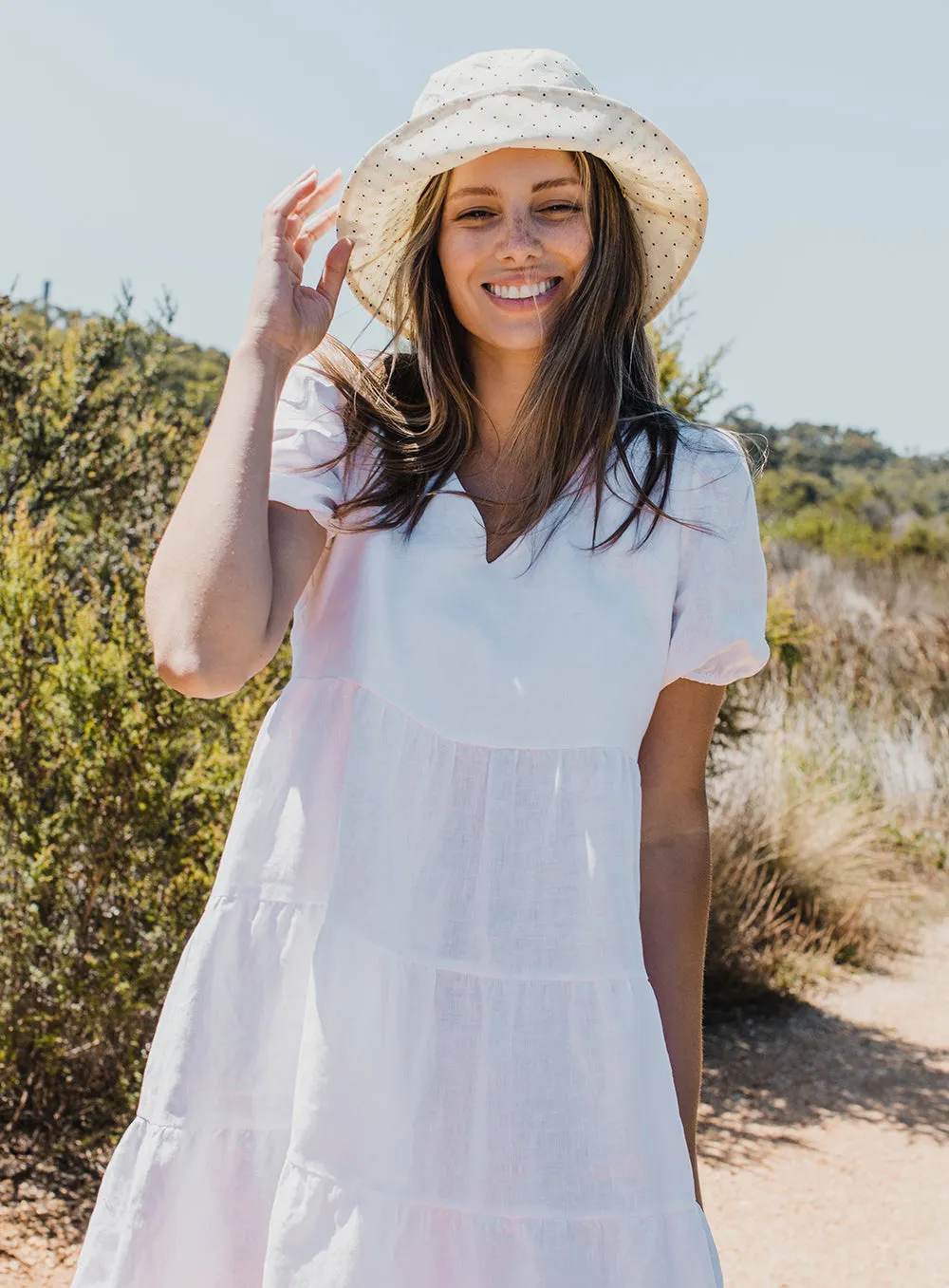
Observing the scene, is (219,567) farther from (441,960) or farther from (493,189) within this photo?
(493,189)

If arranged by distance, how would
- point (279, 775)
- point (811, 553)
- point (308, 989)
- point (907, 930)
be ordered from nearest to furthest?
1. point (308, 989)
2. point (279, 775)
3. point (907, 930)
4. point (811, 553)

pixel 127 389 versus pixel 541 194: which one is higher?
pixel 127 389

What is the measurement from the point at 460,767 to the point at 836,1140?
4025 mm

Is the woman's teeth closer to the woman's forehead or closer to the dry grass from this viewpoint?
the woman's forehead

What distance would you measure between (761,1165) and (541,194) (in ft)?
12.6

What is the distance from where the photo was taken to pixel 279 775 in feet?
5.08

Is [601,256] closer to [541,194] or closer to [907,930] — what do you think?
[541,194]

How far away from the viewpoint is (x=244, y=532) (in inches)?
57.6

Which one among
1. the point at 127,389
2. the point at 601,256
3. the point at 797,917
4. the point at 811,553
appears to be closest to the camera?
the point at 601,256

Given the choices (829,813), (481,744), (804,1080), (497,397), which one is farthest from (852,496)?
(481,744)

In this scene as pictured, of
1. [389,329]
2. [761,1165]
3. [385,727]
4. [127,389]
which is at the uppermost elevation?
[127,389]

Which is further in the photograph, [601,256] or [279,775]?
[601,256]

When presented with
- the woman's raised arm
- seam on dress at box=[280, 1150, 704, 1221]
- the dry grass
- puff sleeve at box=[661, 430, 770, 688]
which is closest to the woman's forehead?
the woman's raised arm

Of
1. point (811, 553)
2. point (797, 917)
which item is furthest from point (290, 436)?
point (811, 553)
